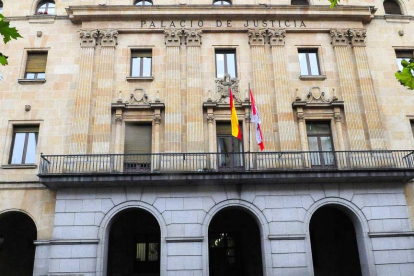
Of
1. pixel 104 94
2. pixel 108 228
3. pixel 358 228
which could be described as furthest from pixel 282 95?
pixel 108 228

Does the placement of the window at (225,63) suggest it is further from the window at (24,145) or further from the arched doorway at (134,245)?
the window at (24,145)

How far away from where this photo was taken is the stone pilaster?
60.0 ft

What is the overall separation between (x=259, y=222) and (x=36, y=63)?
15160 mm

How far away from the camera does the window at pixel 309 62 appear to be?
2045 centimetres

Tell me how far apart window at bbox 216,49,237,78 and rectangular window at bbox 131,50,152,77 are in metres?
3.87

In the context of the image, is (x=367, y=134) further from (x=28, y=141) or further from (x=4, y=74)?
(x=4, y=74)

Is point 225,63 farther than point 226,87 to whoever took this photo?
Yes

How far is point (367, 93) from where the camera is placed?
19.6 meters

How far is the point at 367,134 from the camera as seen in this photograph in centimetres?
1891

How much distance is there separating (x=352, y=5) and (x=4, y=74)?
2044 cm

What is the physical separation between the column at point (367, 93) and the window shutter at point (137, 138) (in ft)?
38.2

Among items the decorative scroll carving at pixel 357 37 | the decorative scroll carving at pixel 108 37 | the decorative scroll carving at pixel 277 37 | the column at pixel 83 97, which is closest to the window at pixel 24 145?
the column at pixel 83 97

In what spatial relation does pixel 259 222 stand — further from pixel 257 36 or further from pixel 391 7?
pixel 391 7

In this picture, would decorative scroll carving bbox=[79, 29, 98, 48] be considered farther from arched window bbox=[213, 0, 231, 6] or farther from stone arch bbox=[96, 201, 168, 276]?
stone arch bbox=[96, 201, 168, 276]
